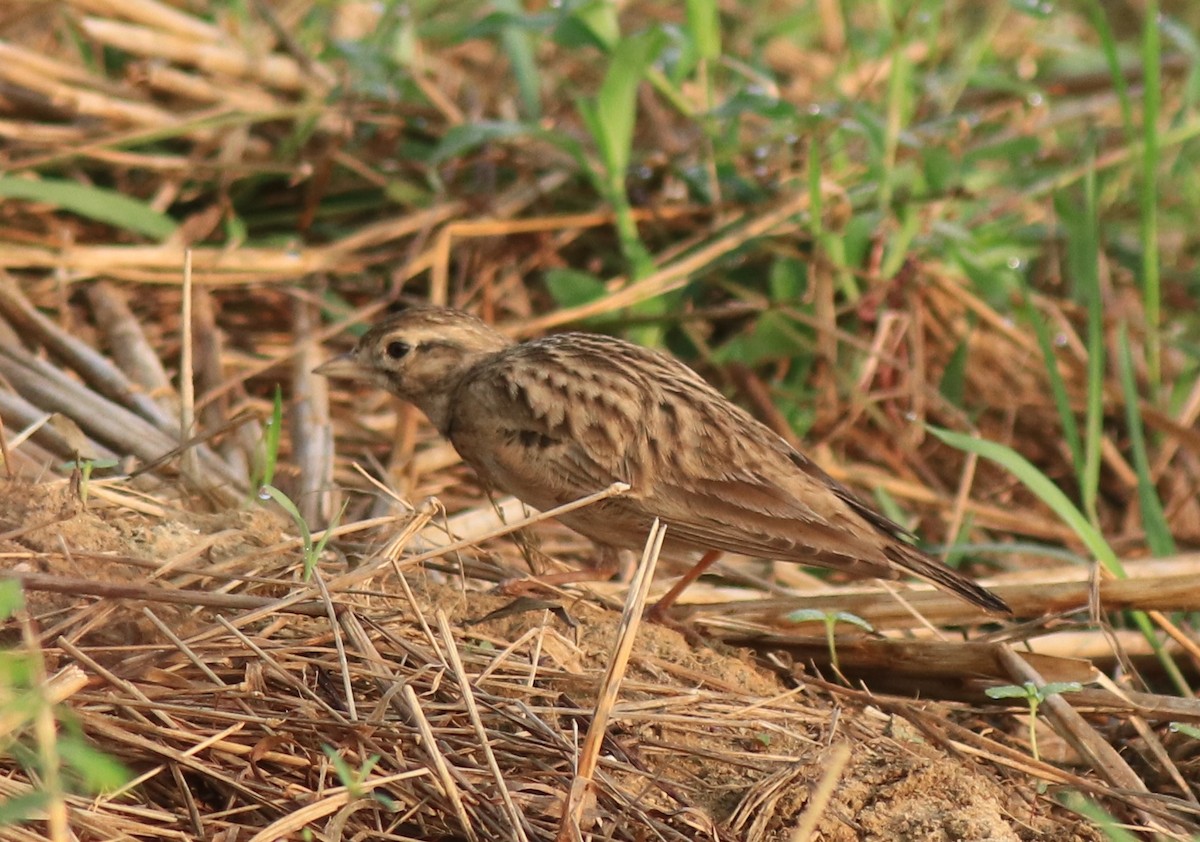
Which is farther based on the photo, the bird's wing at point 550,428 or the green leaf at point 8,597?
the bird's wing at point 550,428

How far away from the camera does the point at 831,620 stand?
402cm

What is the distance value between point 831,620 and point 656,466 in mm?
755

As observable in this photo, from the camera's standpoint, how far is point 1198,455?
6277mm

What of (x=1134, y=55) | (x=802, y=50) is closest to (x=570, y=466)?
(x=802, y=50)

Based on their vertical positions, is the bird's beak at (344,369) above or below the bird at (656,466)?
below

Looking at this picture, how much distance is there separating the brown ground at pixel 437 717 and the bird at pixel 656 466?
0.43 metres

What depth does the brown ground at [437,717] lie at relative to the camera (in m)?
3.15

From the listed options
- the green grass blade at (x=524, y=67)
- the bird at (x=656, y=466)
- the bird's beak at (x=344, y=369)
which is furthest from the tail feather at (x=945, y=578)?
the green grass blade at (x=524, y=67)

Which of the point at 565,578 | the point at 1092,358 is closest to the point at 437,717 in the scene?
the point at 565,578

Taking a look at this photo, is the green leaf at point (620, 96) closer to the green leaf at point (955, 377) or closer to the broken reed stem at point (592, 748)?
the green leaf at point (955, 377)

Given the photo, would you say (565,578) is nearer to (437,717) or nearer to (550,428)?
(550,428)

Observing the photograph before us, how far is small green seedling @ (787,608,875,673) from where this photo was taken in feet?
13.0

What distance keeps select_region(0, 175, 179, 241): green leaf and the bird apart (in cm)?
208

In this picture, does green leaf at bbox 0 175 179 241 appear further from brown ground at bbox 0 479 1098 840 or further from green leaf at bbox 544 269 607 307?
brown ground at bbox 0 479 1098 840
